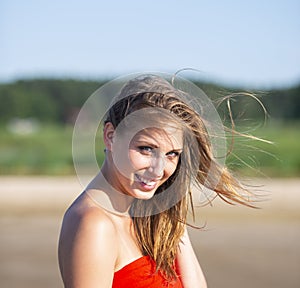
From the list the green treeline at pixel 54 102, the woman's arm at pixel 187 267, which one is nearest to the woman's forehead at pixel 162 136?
the woman's arm at pixel 187 267

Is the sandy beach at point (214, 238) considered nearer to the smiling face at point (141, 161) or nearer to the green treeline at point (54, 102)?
the smiling face at point (141, 161)

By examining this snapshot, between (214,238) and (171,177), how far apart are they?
889 cm

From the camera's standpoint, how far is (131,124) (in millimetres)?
1698

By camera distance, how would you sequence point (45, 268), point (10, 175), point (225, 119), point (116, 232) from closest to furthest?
point (116, 232)
point (225, 119)
point (45, 268)
point (10, 175)

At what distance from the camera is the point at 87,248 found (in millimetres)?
1573

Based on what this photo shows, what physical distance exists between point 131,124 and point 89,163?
0.19 metres

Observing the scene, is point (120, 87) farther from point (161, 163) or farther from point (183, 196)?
point (183, 196)

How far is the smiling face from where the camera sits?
1.68 metres

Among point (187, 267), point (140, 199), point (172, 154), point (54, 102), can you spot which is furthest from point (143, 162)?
point (54, 102)

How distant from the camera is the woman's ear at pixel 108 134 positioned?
5.62ft

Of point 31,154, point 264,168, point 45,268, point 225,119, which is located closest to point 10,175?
point 31,154

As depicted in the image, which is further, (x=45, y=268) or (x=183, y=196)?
(x=45, y=268)

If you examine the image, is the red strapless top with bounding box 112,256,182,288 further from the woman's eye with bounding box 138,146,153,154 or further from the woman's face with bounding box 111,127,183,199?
Answer: the woman's eye with bounding box 138,146,153,154

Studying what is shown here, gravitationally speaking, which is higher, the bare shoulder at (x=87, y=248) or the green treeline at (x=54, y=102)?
the bare shoulder at (x=87, y=248)
